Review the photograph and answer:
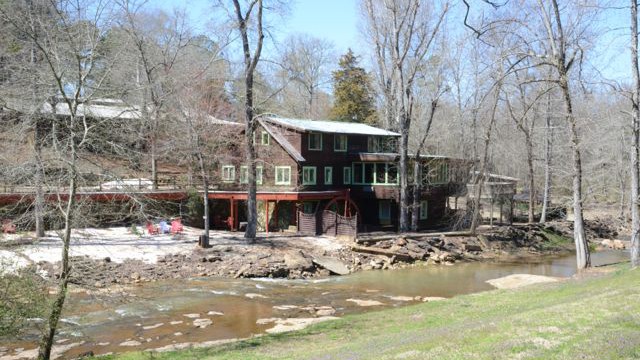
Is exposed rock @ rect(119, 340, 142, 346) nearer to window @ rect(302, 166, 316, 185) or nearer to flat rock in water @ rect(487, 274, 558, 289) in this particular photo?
flat rock in water @ rect(487, 274, 558, 289)

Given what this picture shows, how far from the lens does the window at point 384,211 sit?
4134 centimetres

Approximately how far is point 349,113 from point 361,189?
2150 centimetres

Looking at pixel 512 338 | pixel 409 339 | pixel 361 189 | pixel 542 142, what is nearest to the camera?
pixel 512 338

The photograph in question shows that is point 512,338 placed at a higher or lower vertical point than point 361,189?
lower

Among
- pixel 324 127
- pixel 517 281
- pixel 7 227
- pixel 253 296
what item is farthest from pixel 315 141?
pixel 7 227

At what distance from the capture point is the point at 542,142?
4897 cm

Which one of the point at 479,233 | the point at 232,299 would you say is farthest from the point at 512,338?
the point at 479,233

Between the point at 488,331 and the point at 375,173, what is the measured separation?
3044 cm

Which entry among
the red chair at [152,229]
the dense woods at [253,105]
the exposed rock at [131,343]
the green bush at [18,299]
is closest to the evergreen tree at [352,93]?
the dense woods at [253,105]

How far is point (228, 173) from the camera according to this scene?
140 ft

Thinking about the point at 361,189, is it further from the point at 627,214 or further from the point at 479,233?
the point at 627,214

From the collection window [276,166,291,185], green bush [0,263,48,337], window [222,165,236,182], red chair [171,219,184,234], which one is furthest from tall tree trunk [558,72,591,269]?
window [222,165,236,182]

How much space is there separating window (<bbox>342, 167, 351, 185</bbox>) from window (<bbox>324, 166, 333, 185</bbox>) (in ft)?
4.06

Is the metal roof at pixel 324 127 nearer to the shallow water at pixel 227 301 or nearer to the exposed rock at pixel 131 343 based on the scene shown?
the shallow water at pixel 227 301
